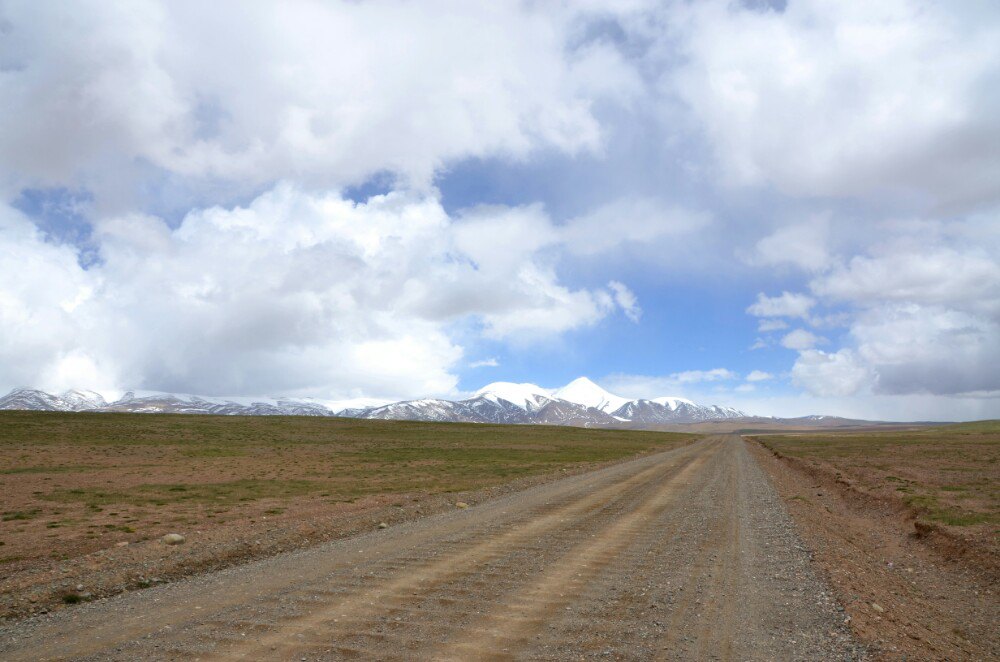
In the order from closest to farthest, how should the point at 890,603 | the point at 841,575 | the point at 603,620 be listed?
the point at 603,620 → the point at 890,603 → the point at 841,575

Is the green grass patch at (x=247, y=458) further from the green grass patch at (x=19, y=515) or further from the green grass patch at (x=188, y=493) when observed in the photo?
the green grass patch at (x=19, y=515)

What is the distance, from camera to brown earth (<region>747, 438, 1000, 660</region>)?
8.52 meters

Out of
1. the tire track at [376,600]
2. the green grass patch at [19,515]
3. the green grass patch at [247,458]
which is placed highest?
the tire track at [376,600]

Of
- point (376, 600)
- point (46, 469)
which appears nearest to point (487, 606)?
point (376, 600)

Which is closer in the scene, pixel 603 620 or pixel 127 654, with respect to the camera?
pixel 127 654

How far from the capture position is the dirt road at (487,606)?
7.71m

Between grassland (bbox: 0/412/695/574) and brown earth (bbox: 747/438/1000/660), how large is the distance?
51.7 ft

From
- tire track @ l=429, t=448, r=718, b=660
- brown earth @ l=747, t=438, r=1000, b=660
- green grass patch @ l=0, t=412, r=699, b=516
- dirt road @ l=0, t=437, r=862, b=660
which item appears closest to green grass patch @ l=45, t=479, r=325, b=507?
green grass patch @ l=0, t=412, r=699, b=516

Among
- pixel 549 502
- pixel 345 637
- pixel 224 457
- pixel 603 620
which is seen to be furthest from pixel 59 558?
pixel 224 457

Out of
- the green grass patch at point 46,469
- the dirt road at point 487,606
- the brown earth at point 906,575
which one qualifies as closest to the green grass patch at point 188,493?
the green grass patch at point 46,469

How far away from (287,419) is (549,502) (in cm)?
10260

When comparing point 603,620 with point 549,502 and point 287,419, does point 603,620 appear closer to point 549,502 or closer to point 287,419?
point 549,502

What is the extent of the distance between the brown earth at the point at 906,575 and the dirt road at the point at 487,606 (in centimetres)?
62

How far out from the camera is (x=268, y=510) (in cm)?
2341
